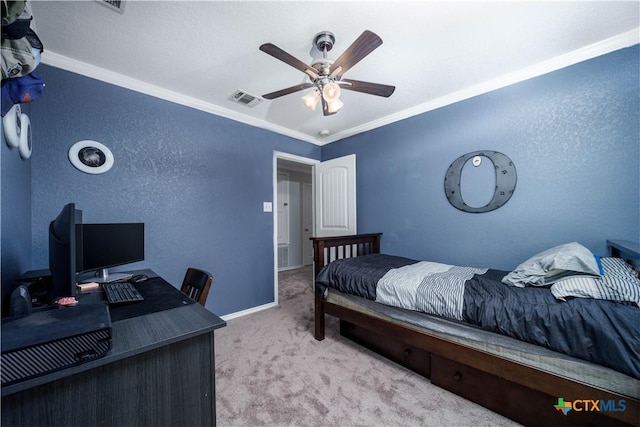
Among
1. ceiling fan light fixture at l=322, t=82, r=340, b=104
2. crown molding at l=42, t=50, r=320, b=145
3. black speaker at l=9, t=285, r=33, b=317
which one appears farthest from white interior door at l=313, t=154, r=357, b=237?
black speaker at l=9, t=285, r=33, b=317

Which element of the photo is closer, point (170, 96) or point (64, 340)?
point (64, 340)

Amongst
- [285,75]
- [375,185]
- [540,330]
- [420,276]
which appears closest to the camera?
[540,330]

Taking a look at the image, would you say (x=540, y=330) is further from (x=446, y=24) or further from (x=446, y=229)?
(x=446, y=24)

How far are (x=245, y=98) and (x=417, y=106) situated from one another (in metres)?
1.85

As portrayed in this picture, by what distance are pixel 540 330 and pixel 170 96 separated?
3.24 metres

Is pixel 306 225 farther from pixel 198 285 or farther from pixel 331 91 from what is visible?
pixel 331 91

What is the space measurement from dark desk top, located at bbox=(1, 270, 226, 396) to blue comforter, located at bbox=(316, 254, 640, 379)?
1208 millimetres

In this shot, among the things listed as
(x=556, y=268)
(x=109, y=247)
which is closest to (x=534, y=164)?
(x=556, y=268)

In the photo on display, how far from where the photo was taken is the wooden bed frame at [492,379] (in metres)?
1.07

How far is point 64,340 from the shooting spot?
611mm

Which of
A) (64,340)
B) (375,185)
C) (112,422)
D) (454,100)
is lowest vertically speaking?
(112,422)

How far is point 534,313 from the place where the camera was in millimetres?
1164

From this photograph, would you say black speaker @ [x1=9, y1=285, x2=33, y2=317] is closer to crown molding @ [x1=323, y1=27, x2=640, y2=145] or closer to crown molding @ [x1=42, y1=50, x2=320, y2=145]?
crown molding @ [x1=42, y1=50, x2=320, y2=145]

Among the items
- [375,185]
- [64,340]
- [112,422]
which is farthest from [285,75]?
[112,422]
